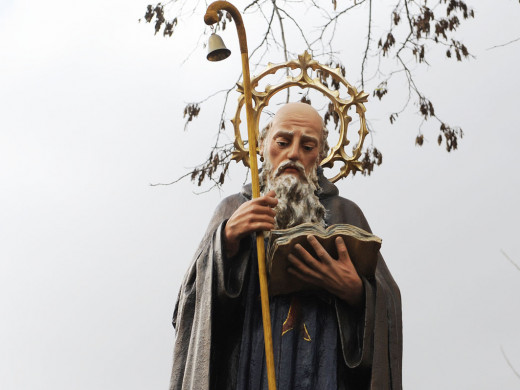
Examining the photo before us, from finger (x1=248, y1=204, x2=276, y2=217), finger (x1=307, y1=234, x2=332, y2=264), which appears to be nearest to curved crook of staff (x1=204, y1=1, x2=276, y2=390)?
finger (x1=248, y1=204, x2=276, y2=217)

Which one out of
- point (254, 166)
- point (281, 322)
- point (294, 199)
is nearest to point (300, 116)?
point (294, 199)

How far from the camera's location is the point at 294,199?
587cm

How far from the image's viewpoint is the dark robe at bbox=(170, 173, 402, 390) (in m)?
5.32

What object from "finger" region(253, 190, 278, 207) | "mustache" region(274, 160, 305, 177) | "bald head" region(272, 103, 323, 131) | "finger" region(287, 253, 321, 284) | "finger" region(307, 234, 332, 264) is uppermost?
"bald head" region(272, 103, 323, 131)

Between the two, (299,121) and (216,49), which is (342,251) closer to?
(299,121)

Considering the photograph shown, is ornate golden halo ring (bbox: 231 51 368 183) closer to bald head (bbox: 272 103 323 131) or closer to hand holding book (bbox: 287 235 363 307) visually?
bald head (bbox: 272 103 323 131)

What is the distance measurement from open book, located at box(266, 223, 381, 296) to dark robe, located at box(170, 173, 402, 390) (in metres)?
0.09

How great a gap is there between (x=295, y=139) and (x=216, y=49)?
709 millimetres

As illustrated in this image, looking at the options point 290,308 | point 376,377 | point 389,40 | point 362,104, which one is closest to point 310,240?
point 290,308

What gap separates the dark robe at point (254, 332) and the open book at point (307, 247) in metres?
0.09

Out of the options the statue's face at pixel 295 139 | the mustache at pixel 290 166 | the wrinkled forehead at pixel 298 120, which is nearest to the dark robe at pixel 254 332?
the mustache at pixel 290 166

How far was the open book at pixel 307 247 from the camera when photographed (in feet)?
17.5

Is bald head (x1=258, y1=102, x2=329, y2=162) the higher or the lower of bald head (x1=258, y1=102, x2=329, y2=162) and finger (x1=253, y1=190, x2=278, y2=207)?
the higher

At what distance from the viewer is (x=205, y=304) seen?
5.41 m
